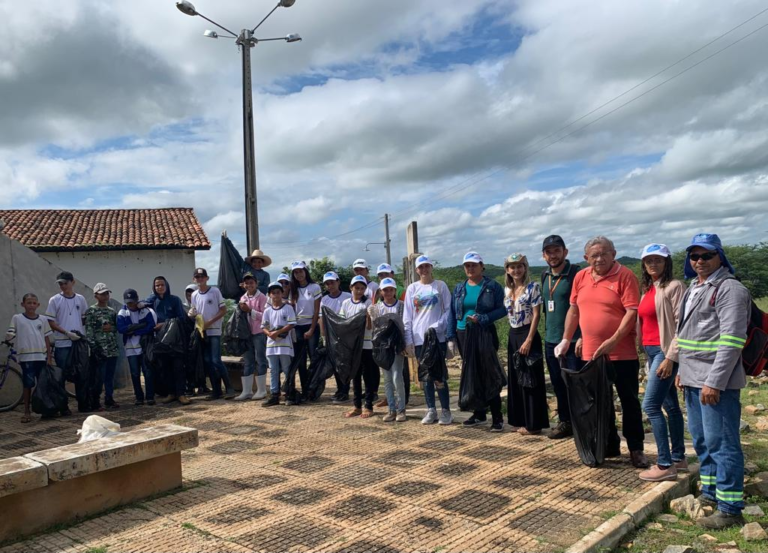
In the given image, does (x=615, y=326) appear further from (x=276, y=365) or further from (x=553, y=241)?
(x=276, y=365)

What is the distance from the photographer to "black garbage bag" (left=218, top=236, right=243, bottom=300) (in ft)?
32.8

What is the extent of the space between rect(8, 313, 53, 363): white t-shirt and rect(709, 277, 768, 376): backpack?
7.41 m

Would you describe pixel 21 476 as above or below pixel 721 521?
above

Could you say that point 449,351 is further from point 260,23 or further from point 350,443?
point 260,23

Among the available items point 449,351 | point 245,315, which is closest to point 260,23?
point 245,315

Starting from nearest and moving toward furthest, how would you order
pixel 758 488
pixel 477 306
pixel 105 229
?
pixel 758 488
pixel 477 306
pixel 105 229

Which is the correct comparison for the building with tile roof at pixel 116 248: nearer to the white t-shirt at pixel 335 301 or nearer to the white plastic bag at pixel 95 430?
the white t-shirt at pixel 335 301

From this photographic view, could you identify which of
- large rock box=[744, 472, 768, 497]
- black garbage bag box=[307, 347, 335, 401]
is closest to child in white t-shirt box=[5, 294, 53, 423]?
black garbage bag box=[307, 347, 335, 401]

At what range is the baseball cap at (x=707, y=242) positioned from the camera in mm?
3758

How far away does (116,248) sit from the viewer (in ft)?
73.4

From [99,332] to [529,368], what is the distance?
5761 mm

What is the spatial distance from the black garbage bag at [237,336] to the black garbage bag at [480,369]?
3458 millimetres

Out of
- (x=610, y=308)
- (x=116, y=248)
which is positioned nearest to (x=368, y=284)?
(x=610, y=308)

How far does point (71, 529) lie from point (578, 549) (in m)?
2.93
